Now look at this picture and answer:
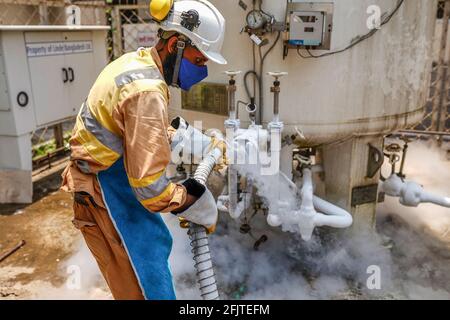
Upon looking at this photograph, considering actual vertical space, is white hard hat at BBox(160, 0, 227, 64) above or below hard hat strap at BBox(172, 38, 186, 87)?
above

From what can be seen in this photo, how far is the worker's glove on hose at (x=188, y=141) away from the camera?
2.39 metres

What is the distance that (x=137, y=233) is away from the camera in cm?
201

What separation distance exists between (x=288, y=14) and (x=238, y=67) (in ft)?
1.69

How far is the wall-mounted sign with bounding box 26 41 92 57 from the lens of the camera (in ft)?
15.3

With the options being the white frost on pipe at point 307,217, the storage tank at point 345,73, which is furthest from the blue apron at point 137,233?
the storage tank at point 345,73

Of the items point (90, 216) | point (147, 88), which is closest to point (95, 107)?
point (147, 88)

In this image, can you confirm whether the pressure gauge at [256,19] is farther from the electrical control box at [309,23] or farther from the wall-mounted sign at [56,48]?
the wall-mounted sign at [56,48]

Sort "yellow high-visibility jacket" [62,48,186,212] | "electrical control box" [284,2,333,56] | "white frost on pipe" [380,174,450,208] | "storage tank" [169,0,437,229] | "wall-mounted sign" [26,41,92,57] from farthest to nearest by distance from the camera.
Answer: "wall-mounted sign" [26,41,92,57] → "white frost on pipe" [380,174,450,208] → "storage tank" [169,0,437,229] → "electrical control box" [284,2,333,56] → "yellow high-visibility jacket" [62,48,186,212]

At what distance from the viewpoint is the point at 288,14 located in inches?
114

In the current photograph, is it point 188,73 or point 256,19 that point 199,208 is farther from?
point 256,19

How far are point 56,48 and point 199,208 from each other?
3816 mm

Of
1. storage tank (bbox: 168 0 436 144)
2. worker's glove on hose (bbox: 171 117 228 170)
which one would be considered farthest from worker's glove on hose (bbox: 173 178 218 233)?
storage tank (bbox: 168 0 436 144)

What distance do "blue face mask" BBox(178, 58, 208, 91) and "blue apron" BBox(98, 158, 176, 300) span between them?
464 mm

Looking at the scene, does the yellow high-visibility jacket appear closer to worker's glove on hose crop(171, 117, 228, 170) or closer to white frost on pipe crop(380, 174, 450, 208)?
worker's glove on hose crop(171, 117, 228, 170)
